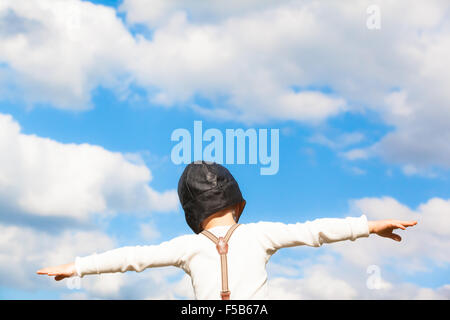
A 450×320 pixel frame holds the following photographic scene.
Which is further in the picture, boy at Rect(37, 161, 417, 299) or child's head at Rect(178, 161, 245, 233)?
child's head at Rect(178, 161, 245, 233)

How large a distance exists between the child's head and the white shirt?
0.21 metres

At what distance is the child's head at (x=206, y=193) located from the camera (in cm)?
596

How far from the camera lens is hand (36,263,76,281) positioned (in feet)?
18.6

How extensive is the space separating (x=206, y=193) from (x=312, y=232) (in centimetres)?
122

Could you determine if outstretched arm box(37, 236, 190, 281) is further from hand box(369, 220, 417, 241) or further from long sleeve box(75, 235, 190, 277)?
hand box(369, 220, 417, 241)

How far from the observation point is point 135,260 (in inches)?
230

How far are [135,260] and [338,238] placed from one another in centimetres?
219

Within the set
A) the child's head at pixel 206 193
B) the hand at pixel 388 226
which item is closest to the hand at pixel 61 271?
the child's head at pixel 206 193

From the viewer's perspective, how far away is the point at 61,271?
5742mm

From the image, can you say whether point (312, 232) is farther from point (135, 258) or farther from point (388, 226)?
point (135, 258)

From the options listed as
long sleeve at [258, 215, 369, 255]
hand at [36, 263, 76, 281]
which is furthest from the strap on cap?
hand at [36, 263, 76, 281]
